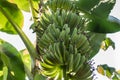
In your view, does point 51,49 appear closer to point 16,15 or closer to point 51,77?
point 51,77

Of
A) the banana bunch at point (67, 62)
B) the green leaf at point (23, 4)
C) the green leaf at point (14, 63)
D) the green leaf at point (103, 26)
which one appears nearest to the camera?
the banana bunch at point (67, 62)

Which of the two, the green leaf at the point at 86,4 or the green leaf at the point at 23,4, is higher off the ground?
the green leaf at the point at 86,4

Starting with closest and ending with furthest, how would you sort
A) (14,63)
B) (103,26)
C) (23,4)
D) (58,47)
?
1. (58,47)
2. (14,63)
3. (103,26)
4. (23,4)

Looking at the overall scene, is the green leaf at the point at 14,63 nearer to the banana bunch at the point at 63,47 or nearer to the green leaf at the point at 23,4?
the banana bunch at the point at 63,47

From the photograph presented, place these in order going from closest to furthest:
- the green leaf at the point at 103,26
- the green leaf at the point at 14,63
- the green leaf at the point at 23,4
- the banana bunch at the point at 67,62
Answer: the banana bunch at the point at 67,62
the green leaf at the point at 14,63
the green leaf at the point at 103,26
the green leaf at the point at 23,4

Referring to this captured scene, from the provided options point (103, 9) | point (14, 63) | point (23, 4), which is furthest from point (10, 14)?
point (103, 9)

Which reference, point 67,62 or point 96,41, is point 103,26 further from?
point 67,62

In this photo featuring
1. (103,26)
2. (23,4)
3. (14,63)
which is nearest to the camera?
(14,63)

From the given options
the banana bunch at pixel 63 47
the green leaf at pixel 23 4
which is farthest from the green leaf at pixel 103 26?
the green leaf at pixel 23 4

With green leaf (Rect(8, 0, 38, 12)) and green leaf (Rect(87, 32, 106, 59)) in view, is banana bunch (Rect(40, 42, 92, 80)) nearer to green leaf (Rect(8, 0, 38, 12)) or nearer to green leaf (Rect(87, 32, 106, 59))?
green leaf (Rect(87, 32, 106, 59))

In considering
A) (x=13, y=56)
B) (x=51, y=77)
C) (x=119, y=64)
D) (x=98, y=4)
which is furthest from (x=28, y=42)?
(x=119, y=64)

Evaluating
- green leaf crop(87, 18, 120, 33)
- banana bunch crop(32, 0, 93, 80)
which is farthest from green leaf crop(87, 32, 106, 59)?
banana bunch crop(32, 0, 93, 80)
